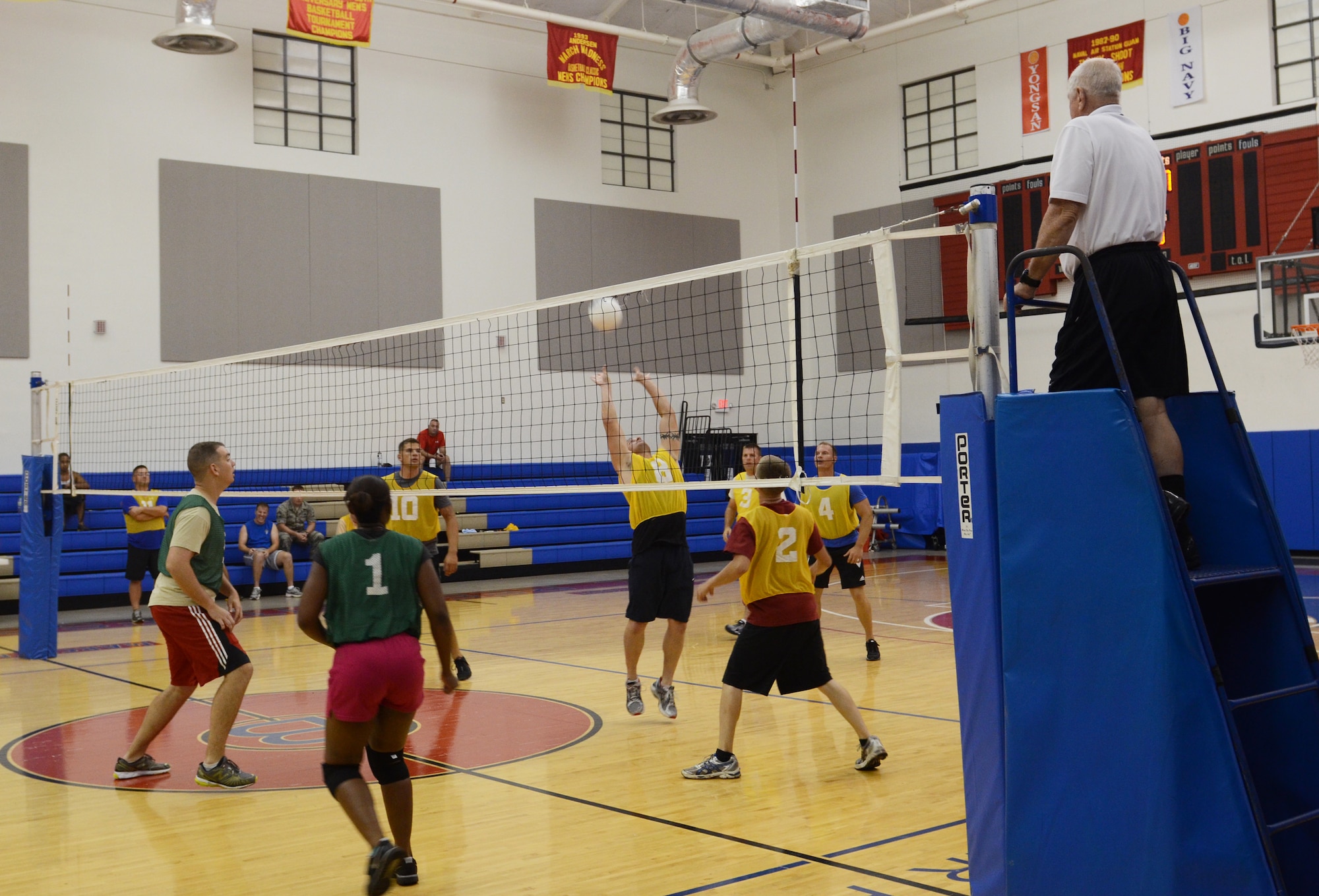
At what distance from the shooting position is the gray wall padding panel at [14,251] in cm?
1573

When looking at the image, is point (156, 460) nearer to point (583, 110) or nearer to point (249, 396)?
point (249, 396)

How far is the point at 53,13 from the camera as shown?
1609cm

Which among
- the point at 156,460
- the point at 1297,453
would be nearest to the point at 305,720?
the point at 156,460

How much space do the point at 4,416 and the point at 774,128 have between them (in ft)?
48.3

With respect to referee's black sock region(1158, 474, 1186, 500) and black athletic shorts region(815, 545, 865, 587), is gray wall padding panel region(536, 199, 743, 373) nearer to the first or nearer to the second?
black athletic shorts region(815, 545, 865, 587)

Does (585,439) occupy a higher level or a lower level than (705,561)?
higher

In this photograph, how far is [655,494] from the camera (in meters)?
7.36

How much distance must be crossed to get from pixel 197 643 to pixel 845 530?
5.46 metres

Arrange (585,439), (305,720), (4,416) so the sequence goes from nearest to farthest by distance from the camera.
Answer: (305,720) < (4,416) < (585,439)

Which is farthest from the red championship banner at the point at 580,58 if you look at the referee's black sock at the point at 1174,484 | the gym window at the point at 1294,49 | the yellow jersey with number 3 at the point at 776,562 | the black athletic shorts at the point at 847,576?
the referee's black sock at the point at 1174,484

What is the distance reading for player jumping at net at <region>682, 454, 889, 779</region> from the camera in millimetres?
5773

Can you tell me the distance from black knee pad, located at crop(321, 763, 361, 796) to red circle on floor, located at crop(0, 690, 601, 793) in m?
1.61

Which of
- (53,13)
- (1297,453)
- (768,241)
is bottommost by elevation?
(1297,453)

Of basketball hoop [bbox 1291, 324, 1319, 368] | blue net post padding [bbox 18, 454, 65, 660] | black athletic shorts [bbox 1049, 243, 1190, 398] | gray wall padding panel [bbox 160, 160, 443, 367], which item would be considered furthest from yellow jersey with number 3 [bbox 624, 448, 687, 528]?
gray wall padding panel [bbox 160, 160, 443, 367]
